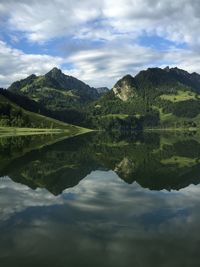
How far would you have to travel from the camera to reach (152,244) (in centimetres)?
2458

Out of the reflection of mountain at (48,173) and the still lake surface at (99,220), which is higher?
the still lake surface at (99,220)

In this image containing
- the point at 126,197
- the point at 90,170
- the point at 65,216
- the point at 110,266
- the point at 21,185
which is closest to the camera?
the point at 110,266

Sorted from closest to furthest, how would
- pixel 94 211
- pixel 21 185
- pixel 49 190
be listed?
pixel 94 211 → pixel 49 190 → pixel 21 185

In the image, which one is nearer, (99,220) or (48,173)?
(99,220)

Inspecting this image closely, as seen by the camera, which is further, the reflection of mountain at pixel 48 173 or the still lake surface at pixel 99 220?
the reflection of mountain at pixel 48 173

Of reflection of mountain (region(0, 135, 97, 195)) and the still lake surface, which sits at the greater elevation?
the still lake surface

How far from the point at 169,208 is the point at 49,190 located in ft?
52.2

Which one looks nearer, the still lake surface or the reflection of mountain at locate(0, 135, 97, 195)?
the still lake surface

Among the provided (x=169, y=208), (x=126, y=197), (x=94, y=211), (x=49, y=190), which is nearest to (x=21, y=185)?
(x=49, y=190)

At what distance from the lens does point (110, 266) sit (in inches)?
827

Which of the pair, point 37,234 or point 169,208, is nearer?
point 37,234

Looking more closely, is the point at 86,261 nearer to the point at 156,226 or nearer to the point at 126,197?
the point at 156,226

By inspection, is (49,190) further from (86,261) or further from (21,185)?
(86,261)

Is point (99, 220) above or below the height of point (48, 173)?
above
